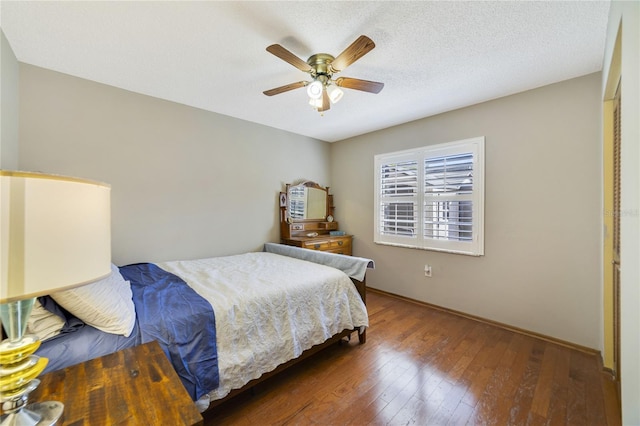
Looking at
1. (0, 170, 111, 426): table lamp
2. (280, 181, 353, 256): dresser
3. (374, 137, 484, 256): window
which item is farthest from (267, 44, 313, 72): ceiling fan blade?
(280, 181, 353, 256): dresser

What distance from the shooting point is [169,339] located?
1.41 metres

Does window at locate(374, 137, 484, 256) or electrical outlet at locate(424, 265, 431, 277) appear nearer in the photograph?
window at locate(374, 137, 484, 256)

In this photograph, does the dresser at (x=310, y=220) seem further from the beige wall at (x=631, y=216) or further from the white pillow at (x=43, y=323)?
the beige wall at (x=631, y=216)

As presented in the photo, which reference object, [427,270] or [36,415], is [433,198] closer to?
[427,270]

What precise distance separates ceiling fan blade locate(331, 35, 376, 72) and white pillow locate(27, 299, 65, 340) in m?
2.08

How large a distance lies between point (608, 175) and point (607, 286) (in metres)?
0.85

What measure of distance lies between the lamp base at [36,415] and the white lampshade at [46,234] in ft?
1.46

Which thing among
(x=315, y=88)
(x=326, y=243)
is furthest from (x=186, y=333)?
(x=326, y=243)

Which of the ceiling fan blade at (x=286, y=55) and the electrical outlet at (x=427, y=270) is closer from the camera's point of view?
the ceiling fan blade at (x=286, y=55)

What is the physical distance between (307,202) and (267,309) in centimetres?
249

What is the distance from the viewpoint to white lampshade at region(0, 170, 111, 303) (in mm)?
560

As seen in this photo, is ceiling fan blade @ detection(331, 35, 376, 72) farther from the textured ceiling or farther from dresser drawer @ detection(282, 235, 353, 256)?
dresser drawer @ detection(282, 235, 353, 256)

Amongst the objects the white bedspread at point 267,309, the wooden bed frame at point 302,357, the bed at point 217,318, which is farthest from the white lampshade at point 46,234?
the wooden bed frame at point 302,357

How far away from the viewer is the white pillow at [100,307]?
1.20 meters
